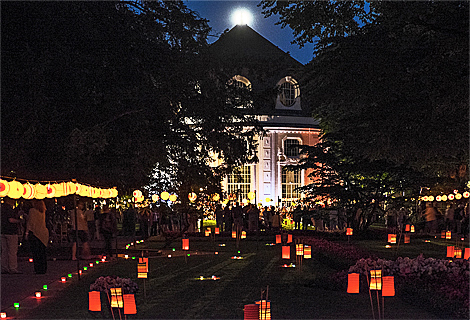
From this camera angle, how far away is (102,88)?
55.1ft

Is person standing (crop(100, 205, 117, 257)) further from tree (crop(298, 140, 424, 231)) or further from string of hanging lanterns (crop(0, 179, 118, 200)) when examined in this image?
tree (crop(298, 140, 424, 231))

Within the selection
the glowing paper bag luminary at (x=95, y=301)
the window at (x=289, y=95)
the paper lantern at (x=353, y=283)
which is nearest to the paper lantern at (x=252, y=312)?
the glowing paper bag luminary at (x=95, y=301)

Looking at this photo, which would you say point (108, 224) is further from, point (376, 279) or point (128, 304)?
point (376, 279)

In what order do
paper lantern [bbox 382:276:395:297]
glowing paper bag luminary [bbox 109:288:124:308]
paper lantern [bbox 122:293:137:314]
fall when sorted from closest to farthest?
paper lantern [bbox 122:293:137:314], glowing paper bag luminary [bbox 109:288:124:308], paper lantern [bbox 382:276:395:297]

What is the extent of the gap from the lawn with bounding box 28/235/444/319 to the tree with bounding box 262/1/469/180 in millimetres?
3788

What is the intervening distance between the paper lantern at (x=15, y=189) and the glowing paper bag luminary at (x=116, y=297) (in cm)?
476

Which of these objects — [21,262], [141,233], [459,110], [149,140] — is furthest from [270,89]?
[141,233]

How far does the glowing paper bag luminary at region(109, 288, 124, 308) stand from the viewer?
9.59 meters

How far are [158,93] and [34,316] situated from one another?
8.00 meters

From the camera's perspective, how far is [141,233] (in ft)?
120

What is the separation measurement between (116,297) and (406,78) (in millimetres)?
9234

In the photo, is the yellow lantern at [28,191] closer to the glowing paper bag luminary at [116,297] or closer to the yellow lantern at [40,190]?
the yellow lantern at [40,190]

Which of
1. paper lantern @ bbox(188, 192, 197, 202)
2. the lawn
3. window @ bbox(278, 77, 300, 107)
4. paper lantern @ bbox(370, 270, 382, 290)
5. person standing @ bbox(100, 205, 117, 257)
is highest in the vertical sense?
window @ bbox(278, 77, 300, 107)

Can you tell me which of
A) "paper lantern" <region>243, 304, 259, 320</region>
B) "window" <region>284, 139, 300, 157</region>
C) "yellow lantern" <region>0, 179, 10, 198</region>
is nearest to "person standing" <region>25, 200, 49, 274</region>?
"yellow lantern" <region>0, 179, 10, 198</region>
